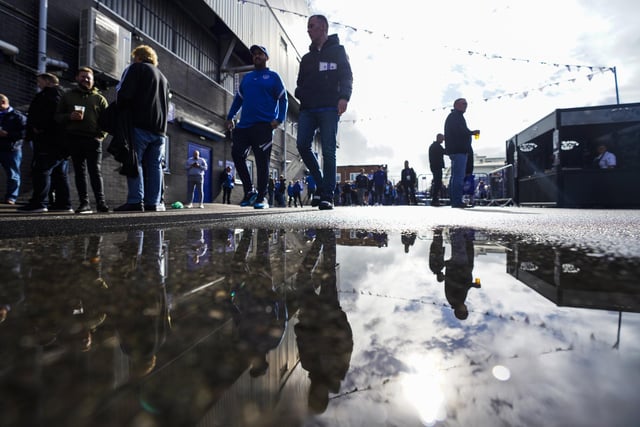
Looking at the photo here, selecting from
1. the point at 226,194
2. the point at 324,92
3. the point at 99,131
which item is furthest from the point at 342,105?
the point at 226,194

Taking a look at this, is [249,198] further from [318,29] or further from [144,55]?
[318,29]

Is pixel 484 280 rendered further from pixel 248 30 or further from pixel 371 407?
pixel 248 30

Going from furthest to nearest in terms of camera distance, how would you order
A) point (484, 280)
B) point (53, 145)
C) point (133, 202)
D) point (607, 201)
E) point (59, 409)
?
point (607, 201) → point (53, 145) → point (133, 202) → point (484, 280) → point (59, 409)

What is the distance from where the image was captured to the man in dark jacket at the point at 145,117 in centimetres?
282

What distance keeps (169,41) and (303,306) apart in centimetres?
1129

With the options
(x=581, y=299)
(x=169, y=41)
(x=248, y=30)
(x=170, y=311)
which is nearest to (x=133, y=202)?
(x=170, y=311)

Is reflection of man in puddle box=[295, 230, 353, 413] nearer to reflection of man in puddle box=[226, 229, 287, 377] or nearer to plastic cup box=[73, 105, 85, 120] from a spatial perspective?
reflection of man in puddle box=[226, 229, 287, 377]

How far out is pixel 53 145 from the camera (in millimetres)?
3461

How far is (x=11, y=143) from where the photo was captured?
497 centimetres

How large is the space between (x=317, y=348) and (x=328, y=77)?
3.62m

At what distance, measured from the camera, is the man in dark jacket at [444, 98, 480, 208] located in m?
5.43

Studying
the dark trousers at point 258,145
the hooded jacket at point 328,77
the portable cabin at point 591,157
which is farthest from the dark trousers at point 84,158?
the portable cabin at point 591,157

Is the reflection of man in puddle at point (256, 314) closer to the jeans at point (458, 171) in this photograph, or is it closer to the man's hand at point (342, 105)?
the man's hand at point (342, 105)

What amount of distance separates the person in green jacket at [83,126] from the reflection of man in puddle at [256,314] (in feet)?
11.5
